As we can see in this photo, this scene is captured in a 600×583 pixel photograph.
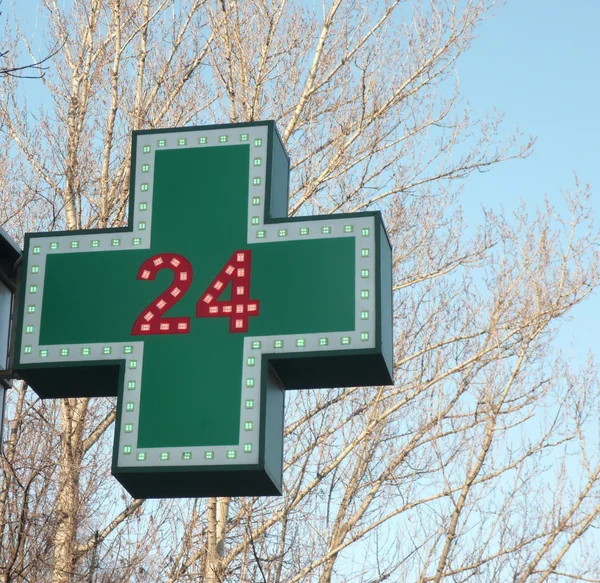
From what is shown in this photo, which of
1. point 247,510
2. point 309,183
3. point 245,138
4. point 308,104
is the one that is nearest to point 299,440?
point 247,510

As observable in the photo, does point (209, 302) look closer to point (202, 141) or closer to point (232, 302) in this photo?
point (232, 302)

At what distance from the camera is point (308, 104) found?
695 inches

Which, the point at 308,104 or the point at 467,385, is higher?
the point at 308,104

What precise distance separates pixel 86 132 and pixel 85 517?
691 centimetres

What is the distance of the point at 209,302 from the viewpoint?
11.9ft

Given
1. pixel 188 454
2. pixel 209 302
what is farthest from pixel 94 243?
pixel 188 454

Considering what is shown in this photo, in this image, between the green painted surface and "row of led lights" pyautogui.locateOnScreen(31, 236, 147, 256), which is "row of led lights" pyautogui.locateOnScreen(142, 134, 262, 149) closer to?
the green painted surface

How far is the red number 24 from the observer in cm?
361

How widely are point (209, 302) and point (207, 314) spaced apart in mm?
35

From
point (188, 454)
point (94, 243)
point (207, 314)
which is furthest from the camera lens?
point (94, 243)

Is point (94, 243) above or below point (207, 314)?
above

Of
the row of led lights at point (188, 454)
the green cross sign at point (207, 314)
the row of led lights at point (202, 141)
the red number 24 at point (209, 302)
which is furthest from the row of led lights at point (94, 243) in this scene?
the row of led lights at point (188, 454)

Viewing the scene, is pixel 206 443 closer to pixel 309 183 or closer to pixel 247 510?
pixel 247 510

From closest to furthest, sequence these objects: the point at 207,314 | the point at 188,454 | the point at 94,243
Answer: the point at 188,454
the point at 207,314
the point at 94,243
